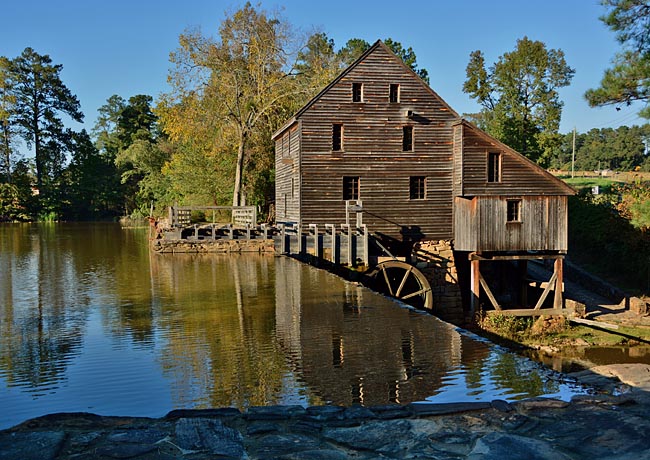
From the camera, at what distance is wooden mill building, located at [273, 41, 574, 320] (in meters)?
26.5

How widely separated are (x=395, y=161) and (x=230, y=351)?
1834 cm

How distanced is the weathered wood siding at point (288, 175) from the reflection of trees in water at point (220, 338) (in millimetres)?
7752

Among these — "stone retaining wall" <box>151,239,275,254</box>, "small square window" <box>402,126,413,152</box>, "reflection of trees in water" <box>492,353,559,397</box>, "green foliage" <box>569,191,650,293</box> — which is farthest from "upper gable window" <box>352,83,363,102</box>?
"reflection of trees in water" <box>492,353,559,397</box>

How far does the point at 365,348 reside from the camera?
10.4 m

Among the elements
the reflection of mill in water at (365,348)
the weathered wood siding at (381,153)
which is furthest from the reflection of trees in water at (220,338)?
the weathered wood siding at (381,153)

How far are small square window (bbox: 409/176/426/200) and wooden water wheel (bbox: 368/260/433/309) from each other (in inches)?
138

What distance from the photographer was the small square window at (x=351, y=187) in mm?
27094

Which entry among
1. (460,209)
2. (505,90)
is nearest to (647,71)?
(460,209)

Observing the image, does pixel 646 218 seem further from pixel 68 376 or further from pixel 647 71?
pixel 68 376

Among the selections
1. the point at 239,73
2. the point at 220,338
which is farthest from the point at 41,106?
the point at 220,338

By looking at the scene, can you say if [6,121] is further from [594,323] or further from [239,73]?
[594,323]

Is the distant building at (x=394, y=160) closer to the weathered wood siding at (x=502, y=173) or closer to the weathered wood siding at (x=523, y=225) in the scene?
the weathered wood siding at (x=502, y=173)

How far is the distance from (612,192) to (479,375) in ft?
107

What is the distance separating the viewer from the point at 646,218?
72.7 feet
